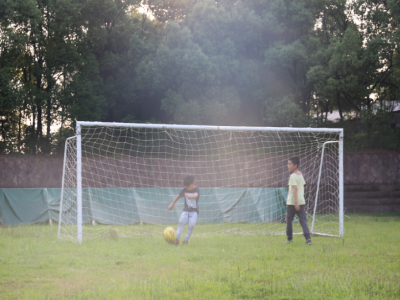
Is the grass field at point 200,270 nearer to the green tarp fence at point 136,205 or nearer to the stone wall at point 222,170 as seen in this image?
the green tarp fence at point 136,205

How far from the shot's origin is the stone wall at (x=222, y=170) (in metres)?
21.5

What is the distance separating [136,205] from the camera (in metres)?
16.2

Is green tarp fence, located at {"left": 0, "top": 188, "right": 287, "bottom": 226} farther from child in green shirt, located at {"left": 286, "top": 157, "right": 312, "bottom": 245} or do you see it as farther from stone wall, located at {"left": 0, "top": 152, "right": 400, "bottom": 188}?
child in green shirt, located at {"left": 286, "top": 157, "right": 312, "bottom": 245}

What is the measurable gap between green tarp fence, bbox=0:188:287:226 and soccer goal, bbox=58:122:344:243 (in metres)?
0.04

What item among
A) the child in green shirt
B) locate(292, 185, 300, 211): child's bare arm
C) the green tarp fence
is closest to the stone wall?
the green tarp fence

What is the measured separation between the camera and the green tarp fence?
49.9ft

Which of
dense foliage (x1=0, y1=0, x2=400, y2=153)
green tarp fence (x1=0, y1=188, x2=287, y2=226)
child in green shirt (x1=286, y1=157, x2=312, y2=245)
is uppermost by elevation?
dense foliage (x1=0, y1=0, x2=400, y2=153)

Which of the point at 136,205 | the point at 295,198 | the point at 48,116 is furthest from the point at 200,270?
the point at 48,116

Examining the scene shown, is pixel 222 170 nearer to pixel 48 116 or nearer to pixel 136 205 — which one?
pixel 136 205

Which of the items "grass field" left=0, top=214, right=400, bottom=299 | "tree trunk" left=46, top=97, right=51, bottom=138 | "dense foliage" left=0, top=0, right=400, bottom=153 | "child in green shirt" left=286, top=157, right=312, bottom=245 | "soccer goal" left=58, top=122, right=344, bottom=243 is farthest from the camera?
"tree trunk" left=46, top=97, right=51, bottom=138

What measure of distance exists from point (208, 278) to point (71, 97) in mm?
20463

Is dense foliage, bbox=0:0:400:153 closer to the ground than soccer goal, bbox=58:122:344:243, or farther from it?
farther from it

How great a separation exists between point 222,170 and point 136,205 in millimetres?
7326

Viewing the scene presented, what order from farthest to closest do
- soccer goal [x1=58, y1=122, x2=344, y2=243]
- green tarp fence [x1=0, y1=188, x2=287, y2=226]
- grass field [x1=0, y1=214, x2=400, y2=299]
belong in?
green tarp fence [x1=0, y1=188, x2=287, y2=226] → soccer goal [x1=58, y1=122, x2=344, y2=243] → grass field [x1=0, y1=214, x2=400, y2=299]
